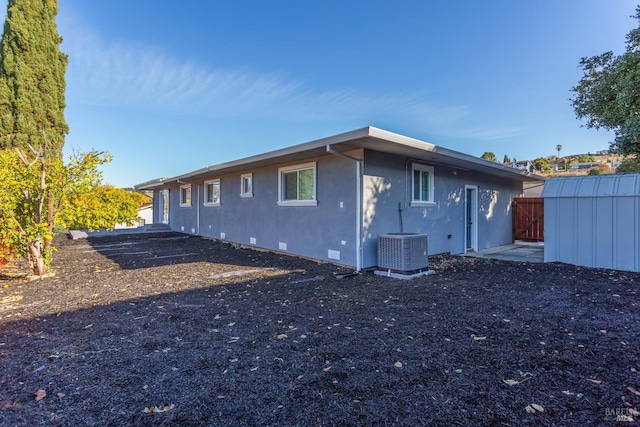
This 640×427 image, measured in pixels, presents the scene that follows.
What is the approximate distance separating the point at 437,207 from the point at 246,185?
6.11 meters

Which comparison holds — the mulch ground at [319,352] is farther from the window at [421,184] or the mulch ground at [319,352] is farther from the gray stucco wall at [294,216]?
the window at [421,184]

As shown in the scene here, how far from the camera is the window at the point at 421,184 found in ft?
26.0

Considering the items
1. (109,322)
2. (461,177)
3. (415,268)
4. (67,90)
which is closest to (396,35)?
(461,177)

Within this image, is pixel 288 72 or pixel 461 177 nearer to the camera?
pixel 461 177

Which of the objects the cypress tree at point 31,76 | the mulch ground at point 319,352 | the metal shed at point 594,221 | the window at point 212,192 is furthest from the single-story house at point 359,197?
the cypress tree at point 31,76

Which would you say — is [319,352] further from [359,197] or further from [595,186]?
[595,186]

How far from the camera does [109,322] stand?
3.65 metres

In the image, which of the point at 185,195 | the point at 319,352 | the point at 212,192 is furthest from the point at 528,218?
the point at 185,195

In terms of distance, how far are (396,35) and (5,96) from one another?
15218 mm

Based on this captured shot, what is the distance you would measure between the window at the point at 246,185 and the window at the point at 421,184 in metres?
5.12

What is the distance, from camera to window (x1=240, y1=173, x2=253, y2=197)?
33.6 ft

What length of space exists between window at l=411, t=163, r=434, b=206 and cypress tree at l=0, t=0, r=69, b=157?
46.0ft

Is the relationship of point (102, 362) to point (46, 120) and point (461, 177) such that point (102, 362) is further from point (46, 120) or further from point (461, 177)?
point (46, 120)

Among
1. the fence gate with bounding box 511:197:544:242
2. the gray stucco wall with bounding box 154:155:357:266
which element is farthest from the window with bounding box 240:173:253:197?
the fence gate with bounding box 511:197:544:242
